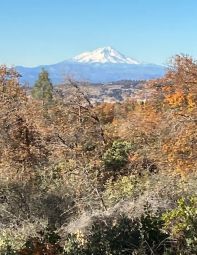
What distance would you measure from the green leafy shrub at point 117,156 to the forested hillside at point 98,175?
6 cm

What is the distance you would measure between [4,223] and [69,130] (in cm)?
1725

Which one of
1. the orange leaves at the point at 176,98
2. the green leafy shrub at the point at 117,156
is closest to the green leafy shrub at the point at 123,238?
the green leafy shrub at the point at 117,156

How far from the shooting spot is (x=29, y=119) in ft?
85.4

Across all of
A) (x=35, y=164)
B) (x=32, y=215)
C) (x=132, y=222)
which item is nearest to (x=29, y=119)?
(x=35, y=164)

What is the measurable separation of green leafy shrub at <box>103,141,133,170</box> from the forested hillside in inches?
2.4

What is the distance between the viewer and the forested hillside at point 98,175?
9.88 metres

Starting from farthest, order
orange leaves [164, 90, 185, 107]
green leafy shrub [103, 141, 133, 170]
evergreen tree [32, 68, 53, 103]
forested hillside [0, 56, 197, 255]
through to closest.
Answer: evergreen tree [32, 68, 53, 103]
green leafy shrub [103, 141, 133, 170]
orange leaves [164, 90, 185, 107]
forested hillside [0, 56, 197, 255]

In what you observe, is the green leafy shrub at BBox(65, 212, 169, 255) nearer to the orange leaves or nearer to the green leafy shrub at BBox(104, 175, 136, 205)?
the green leafy shrub at BBox(104, 175, 136, 205)

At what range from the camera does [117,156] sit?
89.8 ft

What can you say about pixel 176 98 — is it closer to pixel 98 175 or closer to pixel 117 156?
pixel 117 156

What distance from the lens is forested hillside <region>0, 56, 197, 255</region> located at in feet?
32.4

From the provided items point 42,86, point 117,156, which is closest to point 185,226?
point 117,156

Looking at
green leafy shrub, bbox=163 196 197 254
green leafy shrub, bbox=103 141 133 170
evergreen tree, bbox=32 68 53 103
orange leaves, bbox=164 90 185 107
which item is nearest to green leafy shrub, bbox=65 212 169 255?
green leafy shrub, bbox=163 196 197 254

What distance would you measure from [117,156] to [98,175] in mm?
2235
